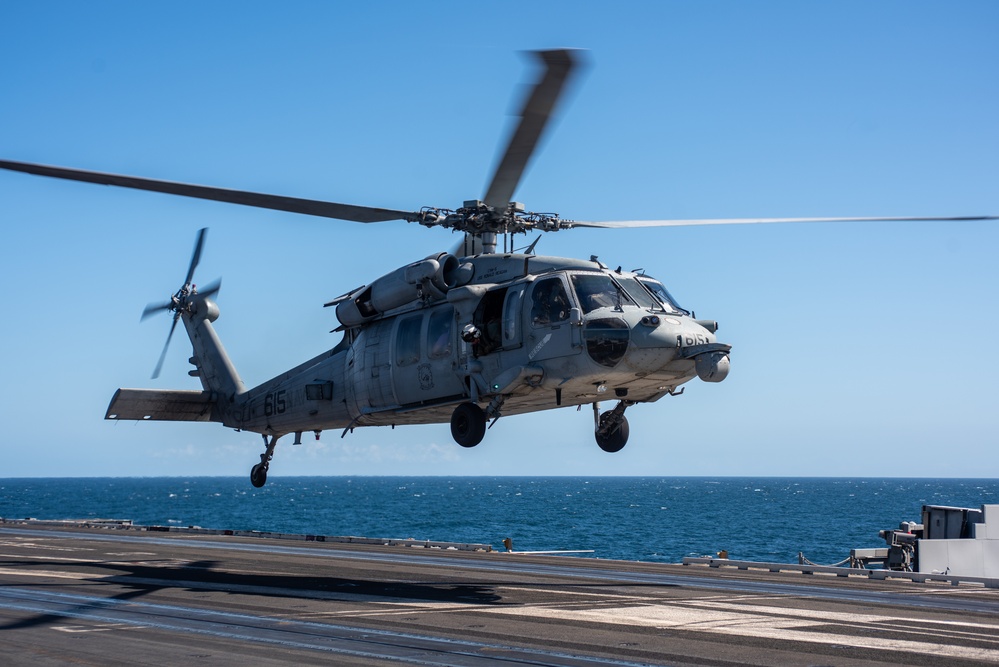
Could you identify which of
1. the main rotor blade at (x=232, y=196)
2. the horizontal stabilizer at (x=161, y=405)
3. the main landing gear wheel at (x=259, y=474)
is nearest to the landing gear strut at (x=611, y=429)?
the main rotor blade at (x=232, y=196)

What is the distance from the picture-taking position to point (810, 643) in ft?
39.7

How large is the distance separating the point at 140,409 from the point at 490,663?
15352 millimetres

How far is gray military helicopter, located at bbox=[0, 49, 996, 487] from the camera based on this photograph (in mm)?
15203

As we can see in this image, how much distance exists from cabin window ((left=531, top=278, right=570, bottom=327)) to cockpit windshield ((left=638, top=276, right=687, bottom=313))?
A: 1.52 metres

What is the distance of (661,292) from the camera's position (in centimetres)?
1667

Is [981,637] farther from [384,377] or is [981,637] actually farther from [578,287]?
[384,377]

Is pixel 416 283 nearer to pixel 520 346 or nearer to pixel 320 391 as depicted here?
pixel 520 346

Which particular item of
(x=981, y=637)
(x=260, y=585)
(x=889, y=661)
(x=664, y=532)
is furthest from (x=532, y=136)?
(x=664, y=532)

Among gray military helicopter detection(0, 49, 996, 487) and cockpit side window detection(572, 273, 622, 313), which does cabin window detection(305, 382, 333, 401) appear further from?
cockpit side window detection(572, 273, 622, 313)

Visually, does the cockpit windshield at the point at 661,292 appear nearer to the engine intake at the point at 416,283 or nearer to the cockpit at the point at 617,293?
the cockpit at the point at 617,293

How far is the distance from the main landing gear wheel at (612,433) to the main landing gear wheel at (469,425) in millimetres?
2380

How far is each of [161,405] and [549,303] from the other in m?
11.9

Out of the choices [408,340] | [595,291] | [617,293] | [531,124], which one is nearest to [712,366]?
[617,293]

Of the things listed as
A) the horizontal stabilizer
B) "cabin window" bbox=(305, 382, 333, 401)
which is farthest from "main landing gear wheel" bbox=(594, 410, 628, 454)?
the horizontal stabilizer
